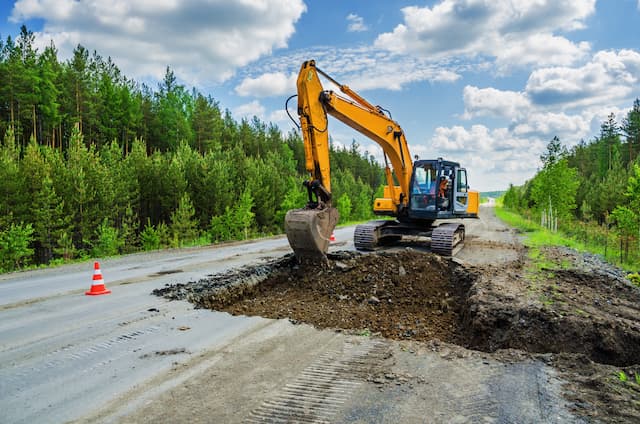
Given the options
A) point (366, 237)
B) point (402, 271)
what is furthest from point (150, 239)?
point (402, 271)

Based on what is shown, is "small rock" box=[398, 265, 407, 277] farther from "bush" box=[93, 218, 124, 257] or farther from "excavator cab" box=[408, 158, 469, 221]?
"bush" box=[93, 218, 124, 257]

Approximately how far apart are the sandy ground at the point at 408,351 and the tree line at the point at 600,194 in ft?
27.8

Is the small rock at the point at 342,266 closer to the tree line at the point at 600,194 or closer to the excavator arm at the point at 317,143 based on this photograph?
the excavator arm at the point at 317,143

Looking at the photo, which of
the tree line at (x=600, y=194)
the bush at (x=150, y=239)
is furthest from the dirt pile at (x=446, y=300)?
the bush at (x=150, y=239)

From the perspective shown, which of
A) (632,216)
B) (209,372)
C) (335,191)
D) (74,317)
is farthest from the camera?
(335,191)

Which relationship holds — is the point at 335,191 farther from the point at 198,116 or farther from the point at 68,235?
the point at 68,235

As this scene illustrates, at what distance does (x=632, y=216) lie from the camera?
14203mm

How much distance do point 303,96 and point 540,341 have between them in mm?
6229

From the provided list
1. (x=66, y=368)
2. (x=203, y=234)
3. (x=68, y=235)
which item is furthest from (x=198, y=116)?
(x=66, y=368)

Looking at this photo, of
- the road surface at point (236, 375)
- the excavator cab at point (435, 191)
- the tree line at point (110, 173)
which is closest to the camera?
the road surface at point (236, 375)

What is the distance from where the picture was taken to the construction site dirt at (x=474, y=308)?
12.5ft

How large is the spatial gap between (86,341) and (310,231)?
407cm

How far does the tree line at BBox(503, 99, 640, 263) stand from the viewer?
1525 cm

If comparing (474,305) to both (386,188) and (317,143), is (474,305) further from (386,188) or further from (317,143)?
(386,188)
